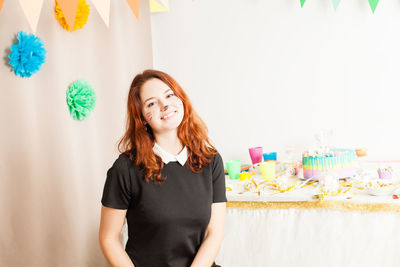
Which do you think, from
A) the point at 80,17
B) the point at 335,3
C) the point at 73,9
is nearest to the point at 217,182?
the point at 73,9

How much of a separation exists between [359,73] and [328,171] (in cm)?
75

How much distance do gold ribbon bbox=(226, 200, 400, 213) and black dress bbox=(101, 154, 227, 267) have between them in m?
0.47

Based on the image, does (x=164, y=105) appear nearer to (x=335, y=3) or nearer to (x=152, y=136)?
(x=152, y=136)

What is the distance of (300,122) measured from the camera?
232cm

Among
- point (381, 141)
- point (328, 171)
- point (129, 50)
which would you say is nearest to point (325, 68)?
point (381, 141)

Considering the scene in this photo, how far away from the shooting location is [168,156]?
48.6 inches

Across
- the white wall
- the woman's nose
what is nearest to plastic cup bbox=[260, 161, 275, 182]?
the white wall

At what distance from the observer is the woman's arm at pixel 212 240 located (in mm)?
1198

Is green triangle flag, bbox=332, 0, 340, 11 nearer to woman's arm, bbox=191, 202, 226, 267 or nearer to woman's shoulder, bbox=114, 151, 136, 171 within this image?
woman's arm, bbox=191, 202, 226, 267

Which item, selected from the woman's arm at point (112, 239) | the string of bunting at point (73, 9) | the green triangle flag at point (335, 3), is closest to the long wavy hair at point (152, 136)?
the woman's arm at point (112, 239)

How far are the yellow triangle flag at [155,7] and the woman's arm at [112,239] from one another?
1671mm

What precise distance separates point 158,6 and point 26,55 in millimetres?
1135

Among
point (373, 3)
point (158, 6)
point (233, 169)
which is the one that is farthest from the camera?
point (158, 6)

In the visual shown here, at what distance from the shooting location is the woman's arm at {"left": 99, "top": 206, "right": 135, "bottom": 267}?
114 centimetres
